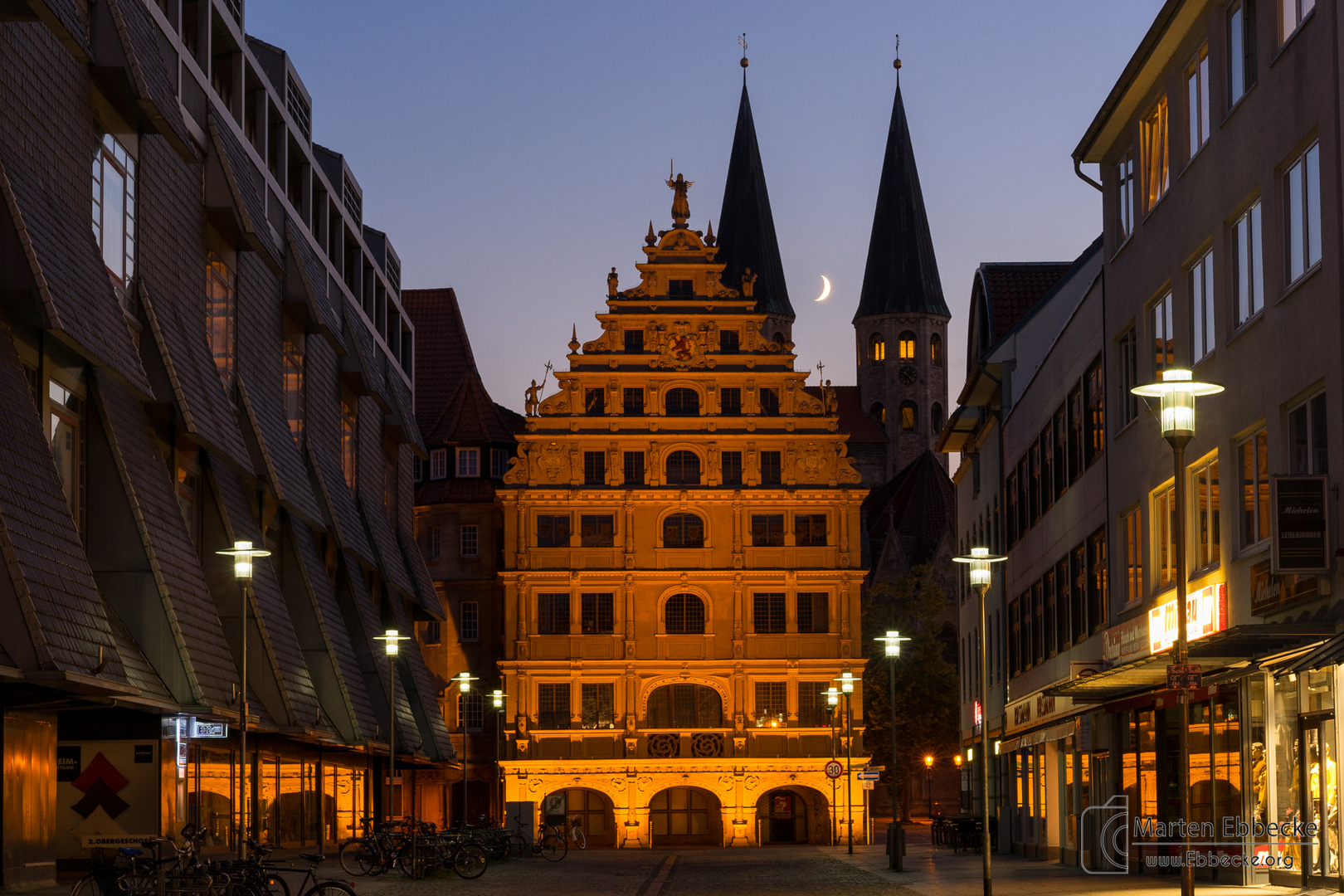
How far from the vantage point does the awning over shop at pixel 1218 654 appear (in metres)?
19.1

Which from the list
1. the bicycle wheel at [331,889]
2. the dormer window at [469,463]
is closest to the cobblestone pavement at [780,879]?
the bicycle wheel at [331,889]

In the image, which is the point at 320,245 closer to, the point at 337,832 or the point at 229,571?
the point at 337,832

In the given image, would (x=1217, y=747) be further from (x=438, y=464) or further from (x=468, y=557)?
(x=438, y=464)

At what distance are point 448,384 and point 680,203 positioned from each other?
788 inches

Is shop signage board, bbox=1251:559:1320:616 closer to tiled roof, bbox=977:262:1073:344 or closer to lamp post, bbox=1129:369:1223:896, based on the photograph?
lamp post, bbox=1129:369:1223:896

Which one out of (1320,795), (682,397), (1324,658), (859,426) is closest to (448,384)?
(682,397)

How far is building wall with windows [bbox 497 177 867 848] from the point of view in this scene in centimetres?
6544

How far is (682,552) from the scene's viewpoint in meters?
66.6

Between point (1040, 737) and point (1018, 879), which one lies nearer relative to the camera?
point (1018, 879)

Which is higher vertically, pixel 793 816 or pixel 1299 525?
pixel 1299 525

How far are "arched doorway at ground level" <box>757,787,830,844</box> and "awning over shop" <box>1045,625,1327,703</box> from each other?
3777cm

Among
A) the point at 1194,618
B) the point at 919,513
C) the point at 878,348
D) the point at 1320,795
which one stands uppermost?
the point at 878,348

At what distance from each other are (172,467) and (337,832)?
17645 mm

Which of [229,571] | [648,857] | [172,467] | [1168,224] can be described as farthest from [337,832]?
[1168,224]
